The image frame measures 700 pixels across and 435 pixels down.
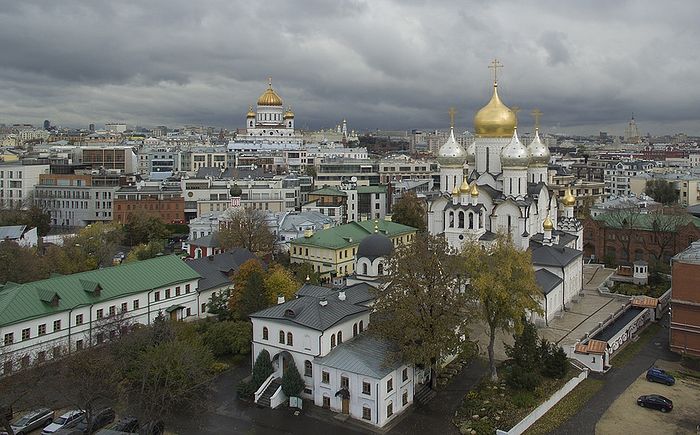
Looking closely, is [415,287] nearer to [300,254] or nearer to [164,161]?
[300,254]

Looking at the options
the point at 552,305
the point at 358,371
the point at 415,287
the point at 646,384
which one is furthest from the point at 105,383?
the point at 552,305

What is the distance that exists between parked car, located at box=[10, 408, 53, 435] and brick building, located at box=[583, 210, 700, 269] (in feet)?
143

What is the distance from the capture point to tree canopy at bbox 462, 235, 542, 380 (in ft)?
89.3

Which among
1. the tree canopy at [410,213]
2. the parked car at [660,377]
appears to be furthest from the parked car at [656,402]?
the tree canopy at [410,213]

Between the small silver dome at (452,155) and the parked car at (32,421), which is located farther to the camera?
the small silver dome at (452,155)

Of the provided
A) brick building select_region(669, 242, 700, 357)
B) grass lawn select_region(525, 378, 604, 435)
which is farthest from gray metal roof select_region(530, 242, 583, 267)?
grass lawn select_region(525, 378, 604, 435)

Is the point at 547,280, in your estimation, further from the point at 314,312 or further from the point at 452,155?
the point at 314,312

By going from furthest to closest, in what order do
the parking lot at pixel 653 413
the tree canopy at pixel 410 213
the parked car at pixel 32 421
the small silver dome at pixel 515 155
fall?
1. the tree canopy at pixel 410 213
2. the small silver dome at pixel 515 155
3. the parking lot at pixel 653 413
4. the parked car at pixel 32 421

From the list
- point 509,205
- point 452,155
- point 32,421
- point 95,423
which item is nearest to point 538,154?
point 452,155

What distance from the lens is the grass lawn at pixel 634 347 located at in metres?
31.5

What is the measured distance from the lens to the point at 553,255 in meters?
39.3

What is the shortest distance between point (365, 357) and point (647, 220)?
38476mm

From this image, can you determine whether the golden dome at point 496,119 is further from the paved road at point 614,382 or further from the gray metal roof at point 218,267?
the gray metal roof at point 218,267

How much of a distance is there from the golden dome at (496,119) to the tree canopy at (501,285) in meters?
19.5
